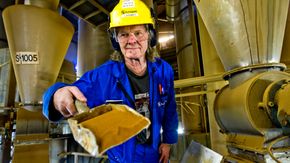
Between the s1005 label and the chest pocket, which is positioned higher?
the s1005 label

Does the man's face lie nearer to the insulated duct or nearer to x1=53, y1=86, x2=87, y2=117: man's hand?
x1=53, y1=86, x2=87, y2=117: man's hand

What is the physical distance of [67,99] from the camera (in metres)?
0.80

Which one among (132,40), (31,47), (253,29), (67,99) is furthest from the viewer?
(31,47)

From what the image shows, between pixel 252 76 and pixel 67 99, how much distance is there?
1.06 metres

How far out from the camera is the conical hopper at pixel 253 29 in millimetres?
1279

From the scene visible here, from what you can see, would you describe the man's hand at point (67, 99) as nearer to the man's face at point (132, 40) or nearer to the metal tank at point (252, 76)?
the man's face at point (132, 40)

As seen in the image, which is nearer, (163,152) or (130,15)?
(130,15)

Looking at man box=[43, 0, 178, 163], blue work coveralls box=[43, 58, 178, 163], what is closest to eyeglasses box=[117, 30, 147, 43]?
man box=[43, 0, 178, 163]

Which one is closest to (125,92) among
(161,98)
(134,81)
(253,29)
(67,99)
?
(134,81)

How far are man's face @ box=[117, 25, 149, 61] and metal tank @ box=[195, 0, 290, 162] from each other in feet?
1.97

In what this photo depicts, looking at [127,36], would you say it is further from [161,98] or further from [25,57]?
[25,57]

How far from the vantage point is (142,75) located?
1.30 m

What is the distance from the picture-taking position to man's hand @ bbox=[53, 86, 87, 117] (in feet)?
2.56

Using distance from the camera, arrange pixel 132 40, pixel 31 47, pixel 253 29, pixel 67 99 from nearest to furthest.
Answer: pixel 67 99 < pixel 132 40 < pixel 253 29 < pixel 31 47
